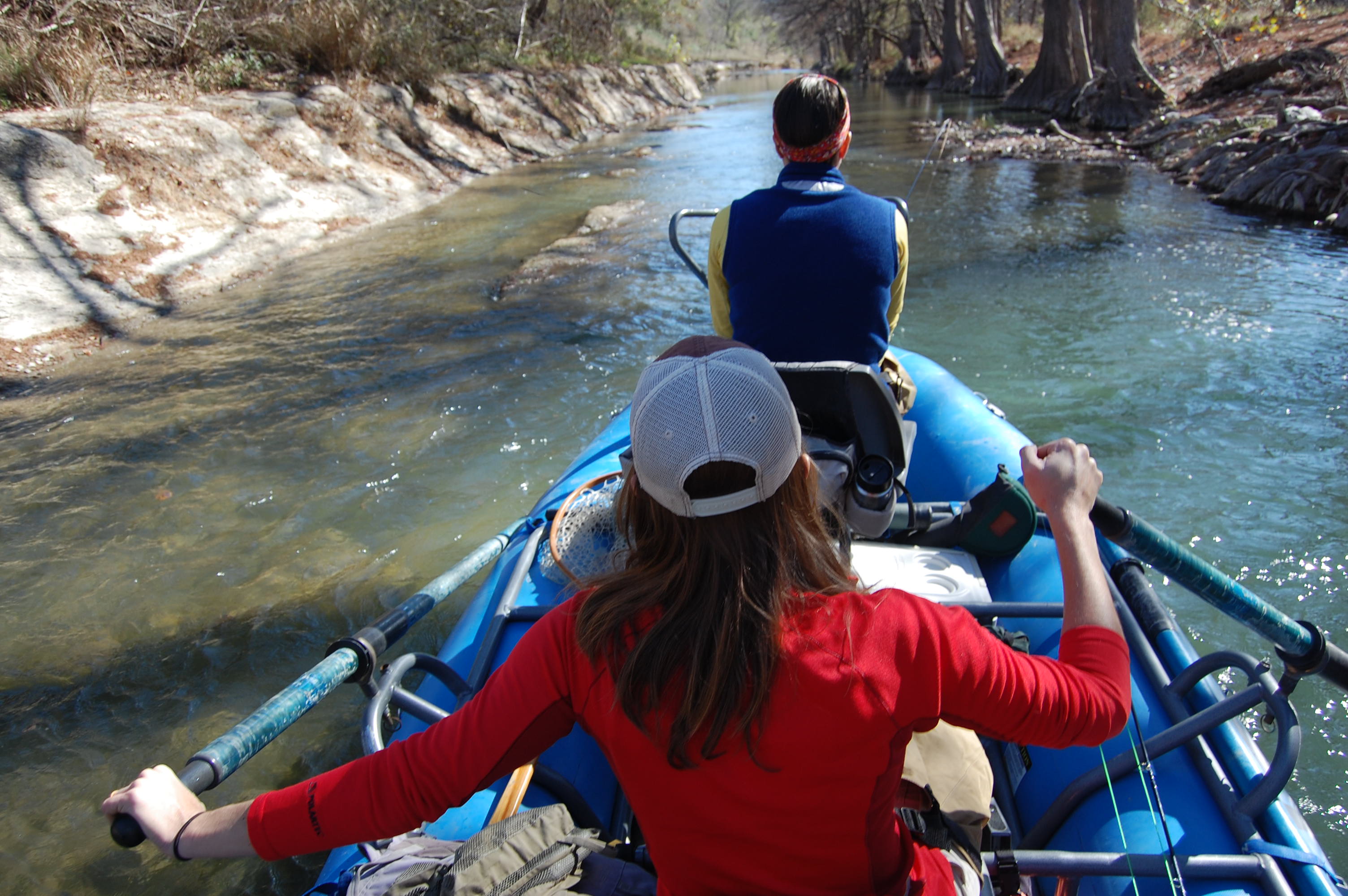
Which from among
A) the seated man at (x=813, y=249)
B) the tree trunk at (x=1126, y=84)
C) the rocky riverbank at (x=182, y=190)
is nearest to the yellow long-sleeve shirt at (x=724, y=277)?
the seated man at (x=813, y=249)

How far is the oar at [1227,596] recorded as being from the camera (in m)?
1.61

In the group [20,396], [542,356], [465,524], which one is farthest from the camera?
[542,356]

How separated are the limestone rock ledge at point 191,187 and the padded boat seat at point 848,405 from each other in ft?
23.9

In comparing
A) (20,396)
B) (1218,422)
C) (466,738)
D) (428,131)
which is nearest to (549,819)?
(466,738)

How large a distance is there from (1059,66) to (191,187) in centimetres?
1975

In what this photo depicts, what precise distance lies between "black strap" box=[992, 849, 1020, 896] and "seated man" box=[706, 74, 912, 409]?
4.59 ft

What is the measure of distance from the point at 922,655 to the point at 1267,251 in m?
9.05

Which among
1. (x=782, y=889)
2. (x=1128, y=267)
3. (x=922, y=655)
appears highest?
(x=922, y=655)

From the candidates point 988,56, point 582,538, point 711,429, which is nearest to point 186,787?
point 711,429

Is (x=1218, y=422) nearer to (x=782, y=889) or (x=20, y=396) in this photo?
(x=782, y=889)

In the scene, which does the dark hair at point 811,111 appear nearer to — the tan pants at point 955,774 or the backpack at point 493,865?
the tan pants at point 955,774

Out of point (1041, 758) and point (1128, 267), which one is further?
point (1128, 267)

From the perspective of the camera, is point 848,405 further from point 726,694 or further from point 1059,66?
point 1059,66

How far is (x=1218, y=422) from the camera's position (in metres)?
4.93
